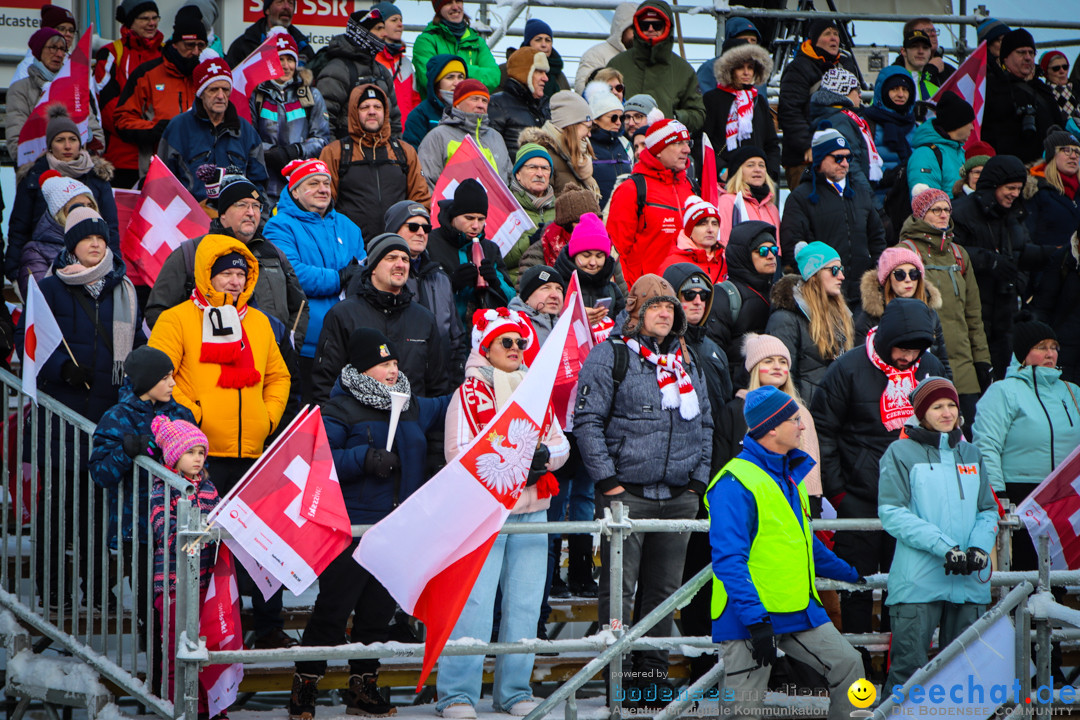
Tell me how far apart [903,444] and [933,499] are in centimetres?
32

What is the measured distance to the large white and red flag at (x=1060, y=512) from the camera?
266 inches

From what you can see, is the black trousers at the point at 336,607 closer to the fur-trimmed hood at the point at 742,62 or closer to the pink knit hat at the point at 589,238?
the pink knit hat at the point at 589,238

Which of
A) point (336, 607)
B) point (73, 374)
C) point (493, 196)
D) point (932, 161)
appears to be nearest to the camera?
point (336, 607)

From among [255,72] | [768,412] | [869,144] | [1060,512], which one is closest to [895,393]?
[1060,512]

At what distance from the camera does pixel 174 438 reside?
20.0ft

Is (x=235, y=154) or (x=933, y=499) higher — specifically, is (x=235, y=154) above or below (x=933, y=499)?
above

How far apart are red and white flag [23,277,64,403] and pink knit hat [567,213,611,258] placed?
119 inches

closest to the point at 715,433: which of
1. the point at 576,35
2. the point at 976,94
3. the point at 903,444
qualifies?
the point at 903,444

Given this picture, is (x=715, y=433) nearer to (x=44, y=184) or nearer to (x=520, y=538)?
(x=520, y=538)

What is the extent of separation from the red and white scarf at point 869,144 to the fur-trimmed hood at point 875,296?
9.26 feet

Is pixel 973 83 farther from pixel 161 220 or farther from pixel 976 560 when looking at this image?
pixel 161 220

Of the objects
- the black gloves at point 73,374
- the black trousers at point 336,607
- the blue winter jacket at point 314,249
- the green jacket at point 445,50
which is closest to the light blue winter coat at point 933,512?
the black trousers at point 336,607

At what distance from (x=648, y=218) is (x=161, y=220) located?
3.40 metres

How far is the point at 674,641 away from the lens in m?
6.12
